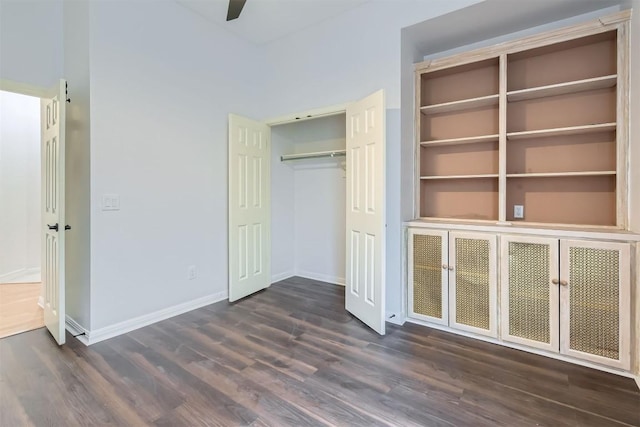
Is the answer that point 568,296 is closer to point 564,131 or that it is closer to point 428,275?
point 428,275

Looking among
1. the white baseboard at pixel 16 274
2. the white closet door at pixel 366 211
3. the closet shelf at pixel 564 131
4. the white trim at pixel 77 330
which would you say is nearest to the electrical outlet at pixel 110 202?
the white trim at pixel 77 330

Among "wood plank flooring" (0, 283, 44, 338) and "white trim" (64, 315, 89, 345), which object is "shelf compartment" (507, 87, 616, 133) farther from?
"wood plank flooring" (0, 283, 44, 338)

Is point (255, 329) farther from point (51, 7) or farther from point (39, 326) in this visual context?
point (51, 7)

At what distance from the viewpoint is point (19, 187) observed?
4.41 m

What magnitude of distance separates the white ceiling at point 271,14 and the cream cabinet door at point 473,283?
2460mm

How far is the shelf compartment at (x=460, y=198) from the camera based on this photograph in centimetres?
292

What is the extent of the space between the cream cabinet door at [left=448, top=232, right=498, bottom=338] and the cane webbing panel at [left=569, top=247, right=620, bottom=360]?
479 millimetres

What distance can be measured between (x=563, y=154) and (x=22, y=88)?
454 centimetres

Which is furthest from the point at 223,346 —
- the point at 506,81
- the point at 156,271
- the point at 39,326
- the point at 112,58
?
the point at 506,81

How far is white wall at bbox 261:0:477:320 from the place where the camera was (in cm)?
275

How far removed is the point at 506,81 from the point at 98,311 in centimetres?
383

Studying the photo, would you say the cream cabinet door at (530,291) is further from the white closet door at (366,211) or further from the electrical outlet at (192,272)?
the electrical outlet at (192,272)

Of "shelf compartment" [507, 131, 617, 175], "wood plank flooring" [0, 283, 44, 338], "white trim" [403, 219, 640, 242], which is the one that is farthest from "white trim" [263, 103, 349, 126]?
"wood plank flooring" [0, 283, 44, 338]

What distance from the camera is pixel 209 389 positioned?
1851 millimetres
